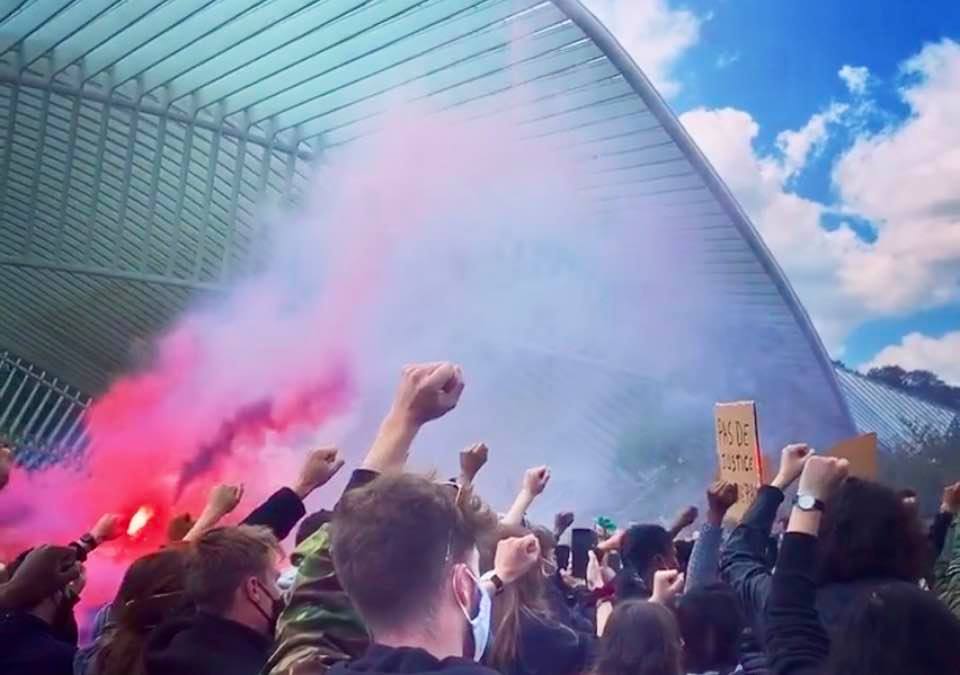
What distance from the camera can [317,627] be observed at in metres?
2.20

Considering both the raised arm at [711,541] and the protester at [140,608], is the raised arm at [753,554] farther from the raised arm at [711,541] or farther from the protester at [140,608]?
the protester at [140,608]

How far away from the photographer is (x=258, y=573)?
267 cm

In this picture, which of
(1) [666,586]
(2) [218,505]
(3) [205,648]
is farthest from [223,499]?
(1) [666,586]

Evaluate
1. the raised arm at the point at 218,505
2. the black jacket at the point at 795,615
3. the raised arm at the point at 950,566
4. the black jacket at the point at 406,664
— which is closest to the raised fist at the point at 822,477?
the black jacket at the point at 795,615

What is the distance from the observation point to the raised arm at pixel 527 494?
3.85 m

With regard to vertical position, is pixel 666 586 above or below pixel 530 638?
above

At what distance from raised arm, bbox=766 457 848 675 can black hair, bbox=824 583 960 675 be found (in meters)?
0.35

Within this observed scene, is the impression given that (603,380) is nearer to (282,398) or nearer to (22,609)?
(282,398)

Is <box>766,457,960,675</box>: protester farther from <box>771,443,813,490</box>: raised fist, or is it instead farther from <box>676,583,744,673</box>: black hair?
<box>771,443,813,490</box>: raised fist

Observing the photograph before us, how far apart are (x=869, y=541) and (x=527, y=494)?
174 cm

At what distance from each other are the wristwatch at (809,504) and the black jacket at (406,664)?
2.90 feet

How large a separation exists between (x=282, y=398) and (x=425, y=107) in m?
5.34

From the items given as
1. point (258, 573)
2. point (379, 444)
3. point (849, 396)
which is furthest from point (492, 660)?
point (849, 396)

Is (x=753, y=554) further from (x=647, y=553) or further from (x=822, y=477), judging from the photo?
(x=647, y=553)
